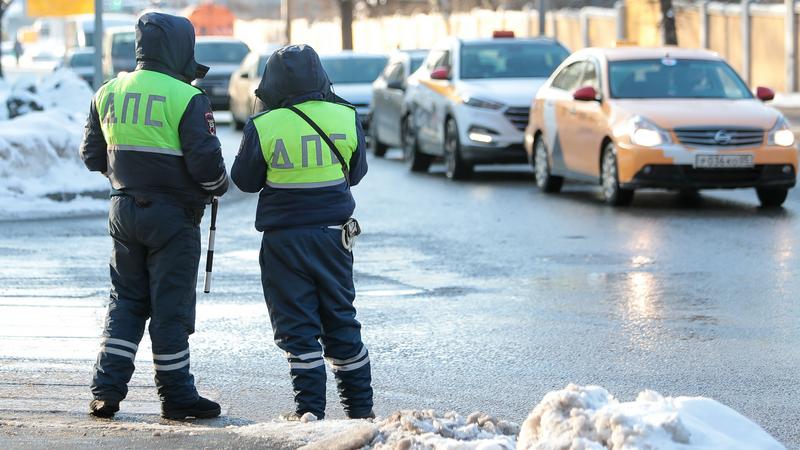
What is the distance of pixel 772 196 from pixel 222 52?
931 inches

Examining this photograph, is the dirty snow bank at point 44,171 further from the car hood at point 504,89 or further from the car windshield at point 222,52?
the car windshield at point 222,52

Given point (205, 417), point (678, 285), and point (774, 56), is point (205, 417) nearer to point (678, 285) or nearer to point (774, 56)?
point (678, 285)

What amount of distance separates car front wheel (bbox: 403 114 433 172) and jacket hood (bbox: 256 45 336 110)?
14.8 m

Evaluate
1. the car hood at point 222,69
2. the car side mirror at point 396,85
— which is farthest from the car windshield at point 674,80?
the car hood at point 222,69

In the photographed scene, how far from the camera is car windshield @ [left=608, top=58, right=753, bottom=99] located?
16594 mm

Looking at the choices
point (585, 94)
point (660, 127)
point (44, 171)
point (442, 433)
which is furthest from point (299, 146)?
point (44, 171)

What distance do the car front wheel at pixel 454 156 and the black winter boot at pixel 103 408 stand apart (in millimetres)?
13180

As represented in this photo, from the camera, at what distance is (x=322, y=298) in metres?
6.89

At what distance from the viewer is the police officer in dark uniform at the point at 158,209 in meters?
7.07

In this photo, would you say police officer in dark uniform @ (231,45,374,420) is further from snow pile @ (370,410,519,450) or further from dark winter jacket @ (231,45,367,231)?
snow pile @ (370,410,519,450)

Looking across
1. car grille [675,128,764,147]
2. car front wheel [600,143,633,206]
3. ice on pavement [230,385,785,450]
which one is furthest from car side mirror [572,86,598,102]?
ice on pavement [230,385,785,450]

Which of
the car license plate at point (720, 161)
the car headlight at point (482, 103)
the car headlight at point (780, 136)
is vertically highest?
the car headlight at point (780, 136)

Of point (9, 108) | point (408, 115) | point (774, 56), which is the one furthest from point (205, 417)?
point (774, 56)

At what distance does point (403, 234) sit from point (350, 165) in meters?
7.36
